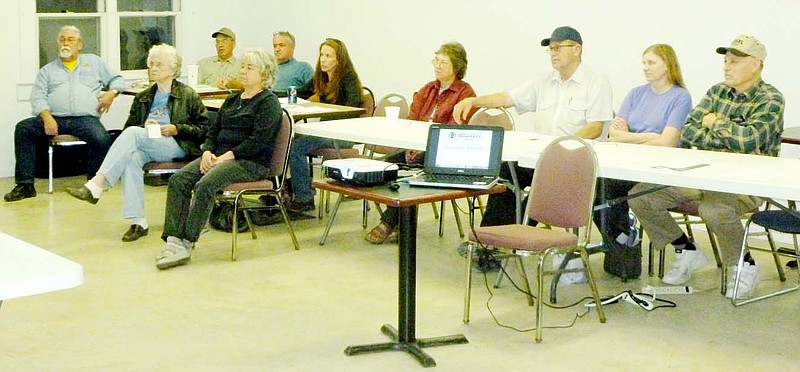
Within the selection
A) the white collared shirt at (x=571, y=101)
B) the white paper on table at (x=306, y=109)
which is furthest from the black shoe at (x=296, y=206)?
the white collared shirt at (x=571, y=101)

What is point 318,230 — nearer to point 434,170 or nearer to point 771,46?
point 434,170

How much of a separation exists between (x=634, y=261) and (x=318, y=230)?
1.93 meters

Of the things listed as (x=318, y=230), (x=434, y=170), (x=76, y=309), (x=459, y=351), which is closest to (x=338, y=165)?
(x=434, y=170)

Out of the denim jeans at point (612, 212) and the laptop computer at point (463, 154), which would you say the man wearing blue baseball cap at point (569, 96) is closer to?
the denim jeans at point (612, 212)

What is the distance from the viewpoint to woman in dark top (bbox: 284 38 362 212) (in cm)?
Result: 678

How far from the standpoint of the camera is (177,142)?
6.38m

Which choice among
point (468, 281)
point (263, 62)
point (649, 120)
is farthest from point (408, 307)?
point (263, 62)

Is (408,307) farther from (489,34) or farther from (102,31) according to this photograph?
(102,31)

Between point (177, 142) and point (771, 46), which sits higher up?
point (771, 46)

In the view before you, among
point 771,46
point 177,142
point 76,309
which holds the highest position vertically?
point 771,46

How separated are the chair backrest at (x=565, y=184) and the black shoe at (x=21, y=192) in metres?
3.99

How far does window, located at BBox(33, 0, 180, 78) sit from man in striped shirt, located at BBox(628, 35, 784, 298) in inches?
199

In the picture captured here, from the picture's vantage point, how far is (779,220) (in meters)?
4.87

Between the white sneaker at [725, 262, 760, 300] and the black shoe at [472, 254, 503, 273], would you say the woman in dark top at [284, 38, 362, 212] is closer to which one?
the black shoe at [472, 254, 503, 273]
